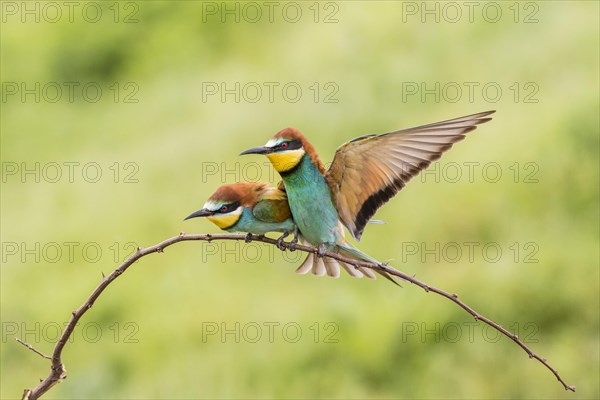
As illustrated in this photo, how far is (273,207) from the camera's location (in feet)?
6.17

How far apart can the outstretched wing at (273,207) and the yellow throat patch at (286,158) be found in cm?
8

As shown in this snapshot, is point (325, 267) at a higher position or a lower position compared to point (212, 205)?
lower

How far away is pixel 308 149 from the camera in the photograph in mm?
1826

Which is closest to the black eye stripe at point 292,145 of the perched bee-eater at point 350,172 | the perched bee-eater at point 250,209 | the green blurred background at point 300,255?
the perched bee-eater at point 350,172

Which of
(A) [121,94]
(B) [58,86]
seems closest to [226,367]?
(A) [121,94]

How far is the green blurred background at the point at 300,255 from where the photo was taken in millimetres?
3137

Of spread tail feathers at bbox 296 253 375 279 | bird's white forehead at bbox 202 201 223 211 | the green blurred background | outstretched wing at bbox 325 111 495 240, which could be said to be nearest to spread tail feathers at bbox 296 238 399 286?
spread tail feathers at bbox 296 253 375 279

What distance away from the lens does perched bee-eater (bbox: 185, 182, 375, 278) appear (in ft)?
5.56

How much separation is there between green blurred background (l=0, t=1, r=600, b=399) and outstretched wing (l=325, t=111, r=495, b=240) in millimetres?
1365

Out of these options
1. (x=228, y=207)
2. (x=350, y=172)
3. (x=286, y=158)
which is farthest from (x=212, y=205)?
(x=350, y=172)

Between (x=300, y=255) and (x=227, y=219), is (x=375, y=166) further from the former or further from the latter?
(x=300, y=255)

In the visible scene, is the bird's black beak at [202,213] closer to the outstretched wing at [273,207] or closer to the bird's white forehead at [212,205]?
the bird's white forehead at [212,205]

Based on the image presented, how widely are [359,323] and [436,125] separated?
5.77 feet

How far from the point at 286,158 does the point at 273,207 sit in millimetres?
154
